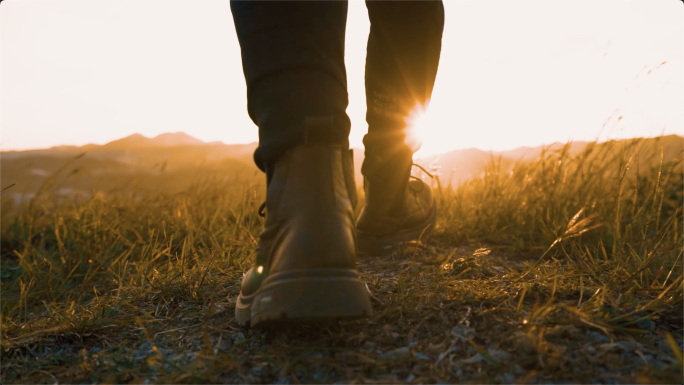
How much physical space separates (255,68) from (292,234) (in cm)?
47

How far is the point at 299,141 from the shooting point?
46.7 inches

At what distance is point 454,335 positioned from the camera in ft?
3.52

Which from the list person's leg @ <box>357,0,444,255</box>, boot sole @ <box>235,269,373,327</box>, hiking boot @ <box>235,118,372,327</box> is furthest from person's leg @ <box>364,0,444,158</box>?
boot sole @ <box>235,269,373,327</box>

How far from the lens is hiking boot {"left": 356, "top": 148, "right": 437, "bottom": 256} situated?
6.90 ft

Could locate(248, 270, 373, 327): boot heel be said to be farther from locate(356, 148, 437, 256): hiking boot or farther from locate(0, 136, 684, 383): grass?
locate(356, 148, 437, 256): hiking boot

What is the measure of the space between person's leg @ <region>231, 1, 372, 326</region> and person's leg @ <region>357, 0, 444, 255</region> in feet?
2.21

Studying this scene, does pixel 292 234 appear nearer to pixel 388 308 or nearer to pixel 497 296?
pixel 388 308

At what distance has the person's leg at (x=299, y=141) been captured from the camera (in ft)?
3.65

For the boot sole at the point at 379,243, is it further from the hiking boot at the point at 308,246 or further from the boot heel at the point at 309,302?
the boot heel at the point at 309,302

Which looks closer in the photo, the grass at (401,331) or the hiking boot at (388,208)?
the grass at (401,331)

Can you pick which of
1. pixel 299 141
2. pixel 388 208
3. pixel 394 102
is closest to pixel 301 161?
pixel 299 141

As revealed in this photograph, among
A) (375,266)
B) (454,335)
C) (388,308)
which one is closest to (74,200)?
(375,266)

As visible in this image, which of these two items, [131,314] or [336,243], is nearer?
[336,243]

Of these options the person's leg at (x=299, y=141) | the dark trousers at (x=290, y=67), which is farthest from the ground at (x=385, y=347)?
the dark trousers at (x=290, y=67)
